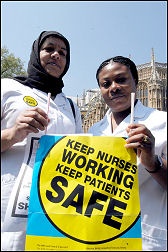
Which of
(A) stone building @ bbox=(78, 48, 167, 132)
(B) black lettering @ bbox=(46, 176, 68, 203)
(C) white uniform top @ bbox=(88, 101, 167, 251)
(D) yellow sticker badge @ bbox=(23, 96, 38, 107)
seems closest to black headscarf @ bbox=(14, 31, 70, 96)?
(D) yellow sticker badge @ bbox=(23, 96, 38, 107)

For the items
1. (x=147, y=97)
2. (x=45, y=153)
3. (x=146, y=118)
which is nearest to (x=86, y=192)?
(x=45, y=153)

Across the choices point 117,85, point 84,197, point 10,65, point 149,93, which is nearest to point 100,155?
point 84,197

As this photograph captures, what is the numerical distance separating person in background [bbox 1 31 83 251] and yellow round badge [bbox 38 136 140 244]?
0.22m

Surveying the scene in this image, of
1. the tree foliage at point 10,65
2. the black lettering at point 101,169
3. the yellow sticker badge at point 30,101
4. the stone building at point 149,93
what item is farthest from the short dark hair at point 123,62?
the stone building at point 149,93

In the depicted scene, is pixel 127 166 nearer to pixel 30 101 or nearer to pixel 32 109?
pixel 32 109

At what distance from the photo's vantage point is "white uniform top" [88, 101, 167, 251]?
130 cm

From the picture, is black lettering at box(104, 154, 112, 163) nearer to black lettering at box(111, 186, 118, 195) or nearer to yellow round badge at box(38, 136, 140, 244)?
yellow round badge at box(38, 136, 140, 244)

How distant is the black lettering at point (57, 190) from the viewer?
122 cm

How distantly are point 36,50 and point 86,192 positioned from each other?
1289 mm

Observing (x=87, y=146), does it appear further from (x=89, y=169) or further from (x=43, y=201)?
(x=43, y=201)

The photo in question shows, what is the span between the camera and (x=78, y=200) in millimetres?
1222

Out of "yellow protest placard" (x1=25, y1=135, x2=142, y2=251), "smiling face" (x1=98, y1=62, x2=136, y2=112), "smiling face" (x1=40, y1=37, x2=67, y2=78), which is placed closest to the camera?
"yellow protest placard" (x1=25, y1=135, x2=142, y2=251)

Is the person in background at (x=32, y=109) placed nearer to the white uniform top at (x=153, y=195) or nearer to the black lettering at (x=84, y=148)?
the black lettering at (x=84, y=148)

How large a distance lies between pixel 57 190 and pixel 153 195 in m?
0.69
